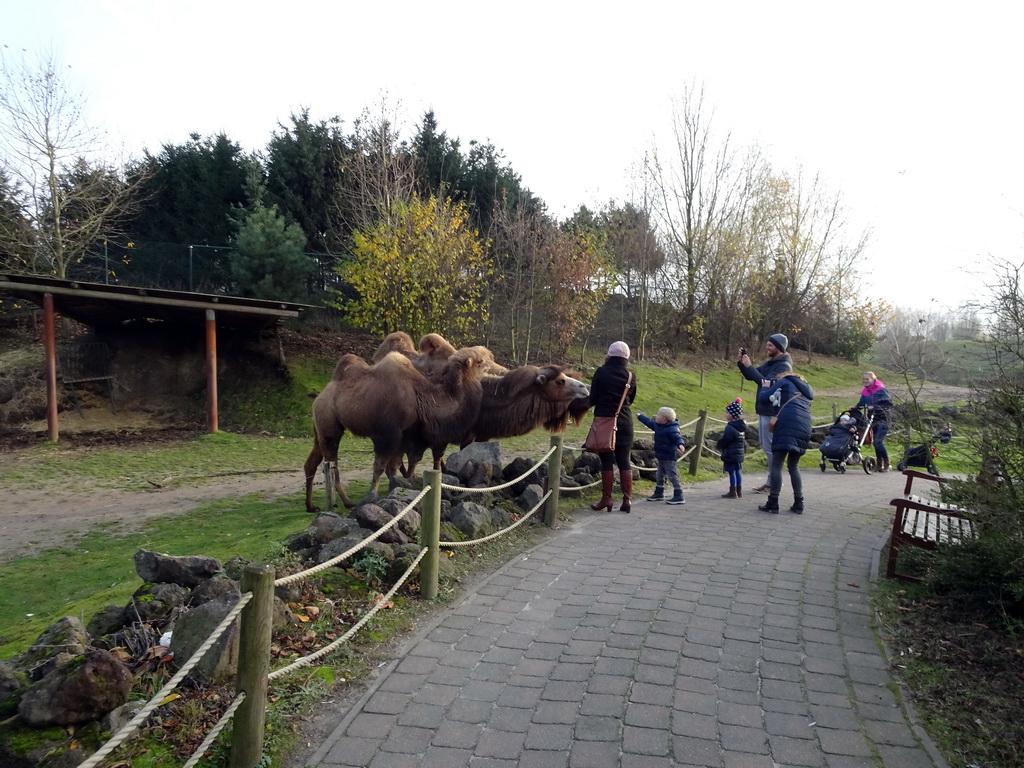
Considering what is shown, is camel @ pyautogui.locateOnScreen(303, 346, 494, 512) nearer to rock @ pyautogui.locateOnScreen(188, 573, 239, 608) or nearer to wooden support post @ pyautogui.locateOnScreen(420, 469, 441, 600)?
wooden support post @ pyautogui.locateOnScreen(420, 469, 441, 600)

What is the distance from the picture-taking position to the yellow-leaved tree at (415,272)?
18438mm

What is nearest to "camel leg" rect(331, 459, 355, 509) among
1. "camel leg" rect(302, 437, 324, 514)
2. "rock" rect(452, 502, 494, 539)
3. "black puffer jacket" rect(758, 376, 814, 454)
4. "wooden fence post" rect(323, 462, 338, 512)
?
"wooden fence post" rect(323, 462, 338, 512)

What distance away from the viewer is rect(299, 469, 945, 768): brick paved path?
3.21m

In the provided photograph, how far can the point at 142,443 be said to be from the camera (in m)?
15.9

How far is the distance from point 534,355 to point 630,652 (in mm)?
20183

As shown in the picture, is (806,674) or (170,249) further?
(170,249)

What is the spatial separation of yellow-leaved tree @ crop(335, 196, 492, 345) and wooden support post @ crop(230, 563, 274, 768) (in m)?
15.8

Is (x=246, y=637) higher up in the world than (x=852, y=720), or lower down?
higher up

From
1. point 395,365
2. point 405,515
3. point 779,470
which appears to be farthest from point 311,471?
point 779,470

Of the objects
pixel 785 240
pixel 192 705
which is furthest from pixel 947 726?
pixel 785 240

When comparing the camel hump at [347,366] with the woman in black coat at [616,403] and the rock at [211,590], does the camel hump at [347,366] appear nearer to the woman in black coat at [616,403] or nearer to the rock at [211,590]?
the woman in black coat at [616,403]

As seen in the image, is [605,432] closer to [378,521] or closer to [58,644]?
[378,521]

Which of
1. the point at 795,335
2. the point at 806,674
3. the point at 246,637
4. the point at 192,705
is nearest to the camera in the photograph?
the point at 246,637

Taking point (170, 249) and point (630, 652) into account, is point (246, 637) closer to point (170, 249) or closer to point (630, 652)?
point (630, 652)
